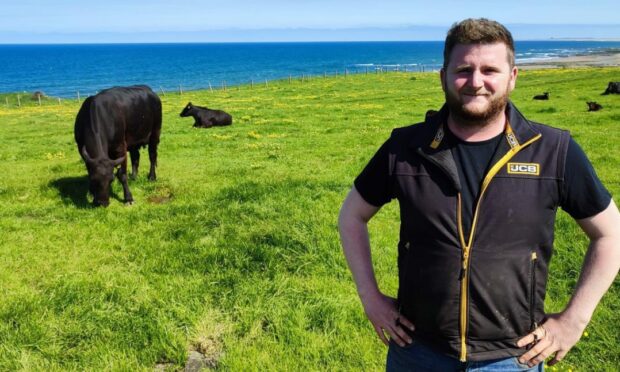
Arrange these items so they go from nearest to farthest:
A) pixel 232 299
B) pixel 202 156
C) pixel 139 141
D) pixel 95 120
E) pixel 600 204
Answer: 1. pixel 600 204
2. pixel 232 299
3. pixel 95 120
4. pixel 139 141
5. pixel 202 156

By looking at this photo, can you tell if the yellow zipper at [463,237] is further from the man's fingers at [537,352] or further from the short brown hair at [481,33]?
the short brown hair at [481,33]

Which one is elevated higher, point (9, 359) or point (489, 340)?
point (489, 340)

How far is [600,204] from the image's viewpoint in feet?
8.73

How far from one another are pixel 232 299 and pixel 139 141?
832cm

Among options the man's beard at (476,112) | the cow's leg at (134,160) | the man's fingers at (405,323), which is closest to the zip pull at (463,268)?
the man's fingers at (405,323)

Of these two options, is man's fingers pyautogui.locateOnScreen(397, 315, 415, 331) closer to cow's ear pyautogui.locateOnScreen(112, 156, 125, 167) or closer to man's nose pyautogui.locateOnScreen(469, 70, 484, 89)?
man's nose pyautogui.locateOnScreen(469, 70, 484, 89)

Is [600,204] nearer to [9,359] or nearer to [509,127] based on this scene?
[509,127]

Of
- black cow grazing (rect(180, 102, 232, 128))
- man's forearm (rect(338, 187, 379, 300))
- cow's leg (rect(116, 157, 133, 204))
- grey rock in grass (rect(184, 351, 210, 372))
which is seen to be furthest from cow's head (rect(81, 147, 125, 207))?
black cow grazing (rect(180, 102, 232, 128))

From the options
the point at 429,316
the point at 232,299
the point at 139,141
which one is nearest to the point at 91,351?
the point at 232,299

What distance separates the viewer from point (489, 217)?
107 inches

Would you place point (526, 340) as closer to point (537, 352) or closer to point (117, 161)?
point (537, 352)

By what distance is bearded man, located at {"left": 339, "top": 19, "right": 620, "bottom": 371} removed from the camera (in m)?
2.68

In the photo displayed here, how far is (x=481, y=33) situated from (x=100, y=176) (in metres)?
9.46

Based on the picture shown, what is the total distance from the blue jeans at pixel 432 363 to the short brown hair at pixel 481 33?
179 centimetres
